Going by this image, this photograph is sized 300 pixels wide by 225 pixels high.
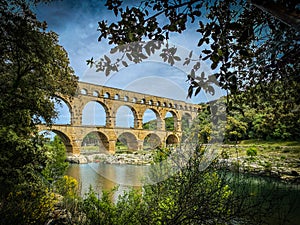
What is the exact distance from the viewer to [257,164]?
9.31 meters

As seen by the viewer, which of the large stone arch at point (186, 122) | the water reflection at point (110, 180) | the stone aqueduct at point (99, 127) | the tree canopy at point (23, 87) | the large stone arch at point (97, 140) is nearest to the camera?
the tree canopy at point (23, 87)

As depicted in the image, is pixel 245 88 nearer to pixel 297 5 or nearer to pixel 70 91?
pixel 297 5

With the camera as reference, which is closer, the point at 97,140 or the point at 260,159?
the point at 260,159

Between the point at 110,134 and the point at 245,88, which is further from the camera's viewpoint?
the point at 110,134

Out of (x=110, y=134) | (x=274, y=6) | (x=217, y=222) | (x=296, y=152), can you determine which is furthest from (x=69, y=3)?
(x=110, y=134)

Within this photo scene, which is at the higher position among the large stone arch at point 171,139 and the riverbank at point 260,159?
the large stone arch at point 171,139

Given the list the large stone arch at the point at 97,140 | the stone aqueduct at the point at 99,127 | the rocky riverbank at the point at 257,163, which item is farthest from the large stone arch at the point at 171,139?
the large stone arch at the point at 97,140

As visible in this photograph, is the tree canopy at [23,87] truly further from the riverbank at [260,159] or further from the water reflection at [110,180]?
the riverbank at [260,159]

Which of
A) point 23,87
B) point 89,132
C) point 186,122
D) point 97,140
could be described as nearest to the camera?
point 186,122

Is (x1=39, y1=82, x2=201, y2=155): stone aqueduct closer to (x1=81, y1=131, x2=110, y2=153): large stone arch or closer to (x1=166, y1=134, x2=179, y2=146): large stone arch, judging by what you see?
(x1=81, y1=131, x2=110, y2=153): large stone arch

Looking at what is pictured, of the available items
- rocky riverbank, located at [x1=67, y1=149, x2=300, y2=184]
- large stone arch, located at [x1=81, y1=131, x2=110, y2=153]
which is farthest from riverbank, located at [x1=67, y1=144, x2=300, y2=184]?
large stone arch, located at [x1=81, y1=131, x2=110, y2=153]

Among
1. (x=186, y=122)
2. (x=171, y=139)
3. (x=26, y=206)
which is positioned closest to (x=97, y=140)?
(x=171, y=139)

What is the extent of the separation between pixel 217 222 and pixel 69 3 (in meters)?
2.66

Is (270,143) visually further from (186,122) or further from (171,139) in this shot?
(186,122)
